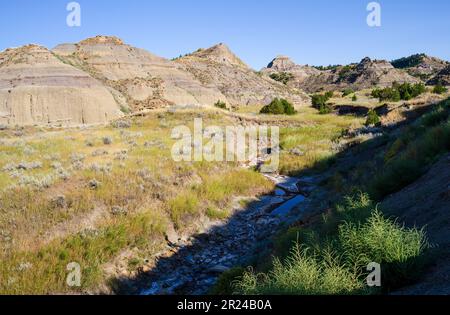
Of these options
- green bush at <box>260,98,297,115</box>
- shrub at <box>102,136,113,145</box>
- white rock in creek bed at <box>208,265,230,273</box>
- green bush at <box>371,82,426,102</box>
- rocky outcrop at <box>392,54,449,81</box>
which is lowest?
white rock in creek bed at <box>208,265,230,273</box>

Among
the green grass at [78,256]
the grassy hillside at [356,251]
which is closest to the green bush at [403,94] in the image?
the grassy hillside at [356,251]

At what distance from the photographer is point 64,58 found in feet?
191

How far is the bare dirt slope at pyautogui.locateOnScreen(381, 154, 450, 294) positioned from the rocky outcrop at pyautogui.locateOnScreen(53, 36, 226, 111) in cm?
4703

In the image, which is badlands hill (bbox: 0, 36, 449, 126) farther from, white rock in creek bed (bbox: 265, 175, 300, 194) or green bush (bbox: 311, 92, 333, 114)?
white rock in creek bed (bbox: 265, 175, 300, 194)

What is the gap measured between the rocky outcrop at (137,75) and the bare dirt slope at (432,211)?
47.0 m

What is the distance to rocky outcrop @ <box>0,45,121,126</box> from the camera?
45.6 metres

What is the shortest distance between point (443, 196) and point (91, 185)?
419 inches

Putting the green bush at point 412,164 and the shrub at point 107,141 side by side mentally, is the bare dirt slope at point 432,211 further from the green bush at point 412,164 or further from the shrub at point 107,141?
the shrub at point 107,141

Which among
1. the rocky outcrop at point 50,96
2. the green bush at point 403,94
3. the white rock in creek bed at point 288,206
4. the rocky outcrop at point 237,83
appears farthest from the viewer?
the rocky outcrop at point 237,83

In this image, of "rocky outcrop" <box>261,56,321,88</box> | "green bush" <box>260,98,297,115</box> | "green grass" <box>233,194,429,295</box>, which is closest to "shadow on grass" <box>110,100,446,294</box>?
"green grass" <box>233,194,429,295</box>

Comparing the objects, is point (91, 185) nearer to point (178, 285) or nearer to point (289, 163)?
point (178, 285)

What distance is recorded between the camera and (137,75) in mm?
59781

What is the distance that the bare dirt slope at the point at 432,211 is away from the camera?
495 cm
